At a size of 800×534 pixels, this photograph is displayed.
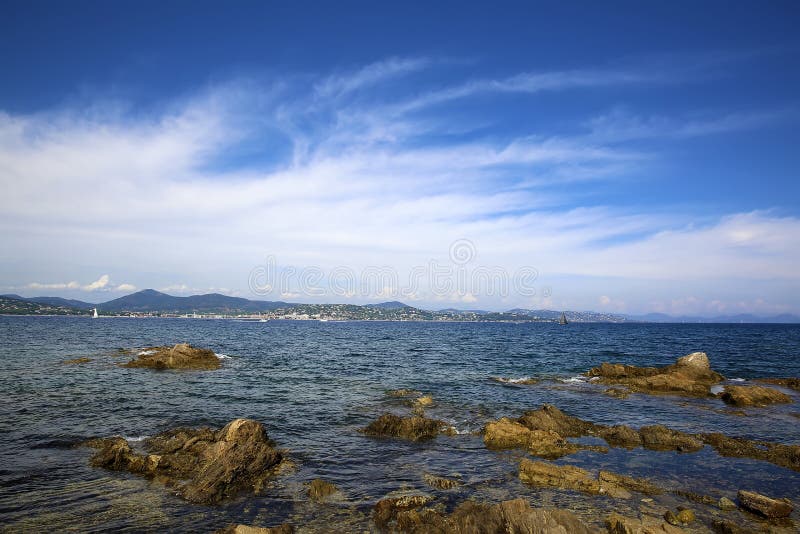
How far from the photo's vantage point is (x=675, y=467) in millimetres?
18016

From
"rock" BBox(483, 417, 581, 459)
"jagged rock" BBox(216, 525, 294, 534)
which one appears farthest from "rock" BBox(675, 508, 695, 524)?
"jagged rock" BBox(216, 525, 294, 534)

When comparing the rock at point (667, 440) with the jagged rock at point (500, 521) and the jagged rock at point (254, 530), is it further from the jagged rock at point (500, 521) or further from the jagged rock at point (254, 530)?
the jagged rock at point (254, 530)

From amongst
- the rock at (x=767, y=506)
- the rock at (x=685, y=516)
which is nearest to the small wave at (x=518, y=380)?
the rock at (x=767, y=506)

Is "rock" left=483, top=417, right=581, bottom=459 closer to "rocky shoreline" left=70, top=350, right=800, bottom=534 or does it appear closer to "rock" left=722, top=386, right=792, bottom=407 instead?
"rocky shoreline" left=70, top=350, right=800, bottom=534

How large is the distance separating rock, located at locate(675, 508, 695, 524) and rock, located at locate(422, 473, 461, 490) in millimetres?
7138

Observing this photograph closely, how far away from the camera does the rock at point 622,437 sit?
21298 millimetres

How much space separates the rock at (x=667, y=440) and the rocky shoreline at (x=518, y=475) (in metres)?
0.05

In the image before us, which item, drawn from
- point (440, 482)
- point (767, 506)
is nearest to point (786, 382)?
point (767, 506)

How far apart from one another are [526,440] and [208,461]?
48.2 ft

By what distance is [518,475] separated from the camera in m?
17.0

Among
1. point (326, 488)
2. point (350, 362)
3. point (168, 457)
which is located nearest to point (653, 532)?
point (326, 488)

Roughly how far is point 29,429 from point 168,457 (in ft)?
34.9

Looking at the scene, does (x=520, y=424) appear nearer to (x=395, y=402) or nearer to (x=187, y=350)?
(x=395, y=402)

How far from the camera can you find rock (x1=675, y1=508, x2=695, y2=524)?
1304 cm
